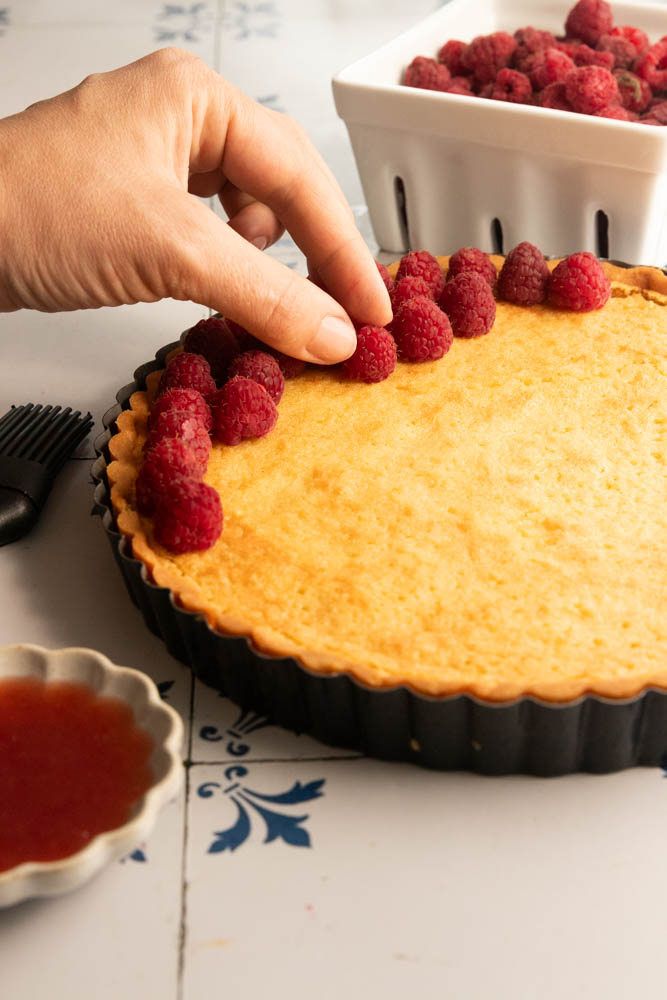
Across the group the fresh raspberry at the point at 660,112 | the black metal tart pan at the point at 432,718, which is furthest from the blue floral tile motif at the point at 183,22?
the black metal tart pan at the point at 432,718

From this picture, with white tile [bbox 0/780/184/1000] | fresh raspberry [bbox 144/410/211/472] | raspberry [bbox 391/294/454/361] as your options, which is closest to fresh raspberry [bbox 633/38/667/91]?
raspberry [bbox 391/294/454/361]

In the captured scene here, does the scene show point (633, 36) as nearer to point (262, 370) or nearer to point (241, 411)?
point (262, 370)

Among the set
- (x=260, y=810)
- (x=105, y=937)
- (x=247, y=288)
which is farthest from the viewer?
(x=247, y=288)

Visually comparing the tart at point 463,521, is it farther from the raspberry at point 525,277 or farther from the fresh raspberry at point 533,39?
the fresh raspberry at point 533,39

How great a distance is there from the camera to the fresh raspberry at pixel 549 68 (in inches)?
90.3

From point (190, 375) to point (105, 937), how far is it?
0.90 metres

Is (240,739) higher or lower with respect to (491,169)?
lower

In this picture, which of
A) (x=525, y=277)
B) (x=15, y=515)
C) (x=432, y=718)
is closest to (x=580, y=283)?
(x=525, y=277)

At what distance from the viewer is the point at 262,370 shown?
1772mm

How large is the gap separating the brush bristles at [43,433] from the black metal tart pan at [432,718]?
50 cm

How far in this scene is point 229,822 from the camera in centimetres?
135

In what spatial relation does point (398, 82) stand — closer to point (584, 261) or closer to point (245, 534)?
point (584, 261)

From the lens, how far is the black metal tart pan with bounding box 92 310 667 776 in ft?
4.25

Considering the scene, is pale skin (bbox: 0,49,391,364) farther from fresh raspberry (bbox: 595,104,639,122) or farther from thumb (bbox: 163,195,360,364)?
fresh raspberry (bbox: 595,104,639,122)
